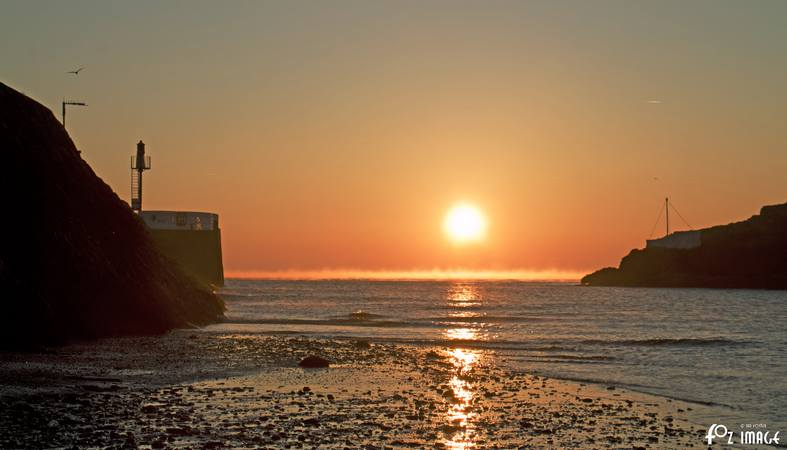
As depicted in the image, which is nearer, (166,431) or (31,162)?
(166,431)

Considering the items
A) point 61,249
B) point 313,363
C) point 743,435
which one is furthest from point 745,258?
point 743,435

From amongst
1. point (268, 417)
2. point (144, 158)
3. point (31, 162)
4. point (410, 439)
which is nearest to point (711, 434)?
point (410, 439)

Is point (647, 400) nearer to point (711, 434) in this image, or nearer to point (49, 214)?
point (711, 434)

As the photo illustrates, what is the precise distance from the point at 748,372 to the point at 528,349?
12579 mm

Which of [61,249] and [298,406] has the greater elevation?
[61,249]

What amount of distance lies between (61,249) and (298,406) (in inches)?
673

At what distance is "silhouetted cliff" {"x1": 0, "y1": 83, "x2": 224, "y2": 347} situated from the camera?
30.4 metres

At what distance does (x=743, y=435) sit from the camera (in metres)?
18.8

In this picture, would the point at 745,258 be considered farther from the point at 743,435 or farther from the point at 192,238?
the point at 743,435

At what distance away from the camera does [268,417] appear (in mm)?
18359

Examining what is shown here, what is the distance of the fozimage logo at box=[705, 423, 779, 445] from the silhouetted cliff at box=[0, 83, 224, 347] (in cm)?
2252

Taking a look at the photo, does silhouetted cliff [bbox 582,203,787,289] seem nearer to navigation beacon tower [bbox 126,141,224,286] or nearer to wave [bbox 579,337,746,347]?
navigation beacon tower [bbox 126,141,224,286]

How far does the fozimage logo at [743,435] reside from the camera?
59.4ft

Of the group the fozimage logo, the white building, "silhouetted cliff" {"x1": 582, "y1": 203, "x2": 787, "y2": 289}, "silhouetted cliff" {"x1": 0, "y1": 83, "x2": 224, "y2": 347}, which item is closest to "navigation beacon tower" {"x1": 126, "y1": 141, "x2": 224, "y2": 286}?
the white building
